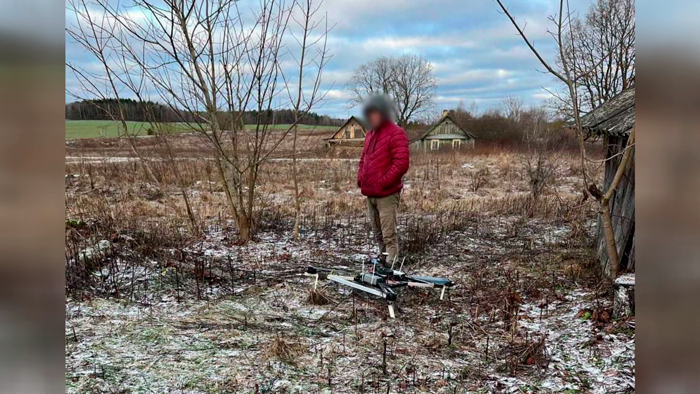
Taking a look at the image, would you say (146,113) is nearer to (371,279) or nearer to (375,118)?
(375,118)

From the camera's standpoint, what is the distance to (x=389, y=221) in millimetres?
5105

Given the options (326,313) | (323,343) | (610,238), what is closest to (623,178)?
(610,238)

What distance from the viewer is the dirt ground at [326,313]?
3.06m

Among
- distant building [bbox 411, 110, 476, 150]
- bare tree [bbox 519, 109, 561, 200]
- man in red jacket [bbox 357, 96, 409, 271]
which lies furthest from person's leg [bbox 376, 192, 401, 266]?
distant building [bbox 411, 110, 476, 150]

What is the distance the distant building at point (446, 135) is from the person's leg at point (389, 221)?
2788 cm

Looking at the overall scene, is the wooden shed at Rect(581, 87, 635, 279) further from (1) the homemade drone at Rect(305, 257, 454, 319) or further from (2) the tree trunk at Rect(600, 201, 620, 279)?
(1) the homemade drone at Rect(305, 257, 454, 319)

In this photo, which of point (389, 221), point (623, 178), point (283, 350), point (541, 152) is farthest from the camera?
point (541, 152)

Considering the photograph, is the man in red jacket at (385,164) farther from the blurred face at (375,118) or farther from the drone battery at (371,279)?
the drone battery at (371,279)

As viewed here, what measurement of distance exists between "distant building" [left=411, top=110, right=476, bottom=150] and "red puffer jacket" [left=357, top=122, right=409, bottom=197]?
27.9 m

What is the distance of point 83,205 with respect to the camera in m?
8.01

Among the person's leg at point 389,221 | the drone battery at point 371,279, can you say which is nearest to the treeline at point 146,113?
the person's leg at point 389,221

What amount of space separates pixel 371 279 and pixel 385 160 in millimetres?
1281

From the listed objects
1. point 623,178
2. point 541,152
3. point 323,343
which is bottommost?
point 323,343

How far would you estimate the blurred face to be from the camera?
503 cm
